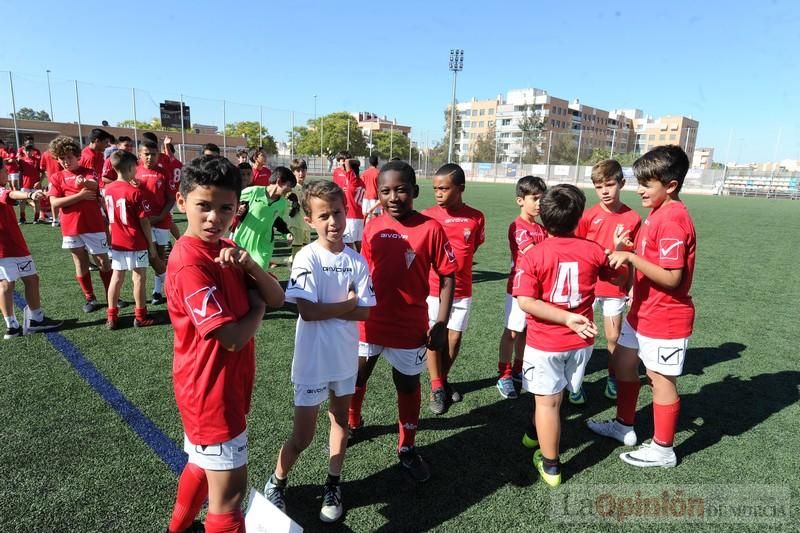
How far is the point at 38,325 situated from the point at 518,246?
5208mm

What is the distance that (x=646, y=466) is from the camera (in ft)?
9.96

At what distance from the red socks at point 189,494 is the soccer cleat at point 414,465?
125 cm

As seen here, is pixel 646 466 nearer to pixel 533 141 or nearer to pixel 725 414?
pixel 725 414

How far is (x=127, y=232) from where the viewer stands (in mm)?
5105

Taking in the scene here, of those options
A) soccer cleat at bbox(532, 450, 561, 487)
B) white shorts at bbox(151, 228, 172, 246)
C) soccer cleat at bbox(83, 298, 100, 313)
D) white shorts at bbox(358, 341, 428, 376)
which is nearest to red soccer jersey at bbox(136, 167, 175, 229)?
white shorts at bbox(151, 228, 172, 246)

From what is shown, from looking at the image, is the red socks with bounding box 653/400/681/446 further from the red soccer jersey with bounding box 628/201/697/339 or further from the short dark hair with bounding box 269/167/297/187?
the short dark hair with bounding box 269/167/297/187

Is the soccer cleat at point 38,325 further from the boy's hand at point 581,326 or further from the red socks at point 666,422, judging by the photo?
the red socks at point 666,422

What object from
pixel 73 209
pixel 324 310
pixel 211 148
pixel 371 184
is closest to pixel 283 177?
pixel 73 209

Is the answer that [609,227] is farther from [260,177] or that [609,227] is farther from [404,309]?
[260,177]

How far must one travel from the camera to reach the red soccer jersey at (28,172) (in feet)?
40.0

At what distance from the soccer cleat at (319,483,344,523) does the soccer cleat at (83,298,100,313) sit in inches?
185

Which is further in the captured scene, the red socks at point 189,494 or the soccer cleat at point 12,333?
the soccer cleat at point 12,333

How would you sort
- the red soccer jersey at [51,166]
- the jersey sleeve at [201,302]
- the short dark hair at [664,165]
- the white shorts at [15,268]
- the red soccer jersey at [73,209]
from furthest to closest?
the red soccer jersey at [51,166] < the red soccer jersey at [73,209] < the white shorts at [15,268] < the short dark hair at [664,165] < the jersey sleeve at [201,302]

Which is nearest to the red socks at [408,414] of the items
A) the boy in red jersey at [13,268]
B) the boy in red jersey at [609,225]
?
the boy in red jersey at [609,225]
